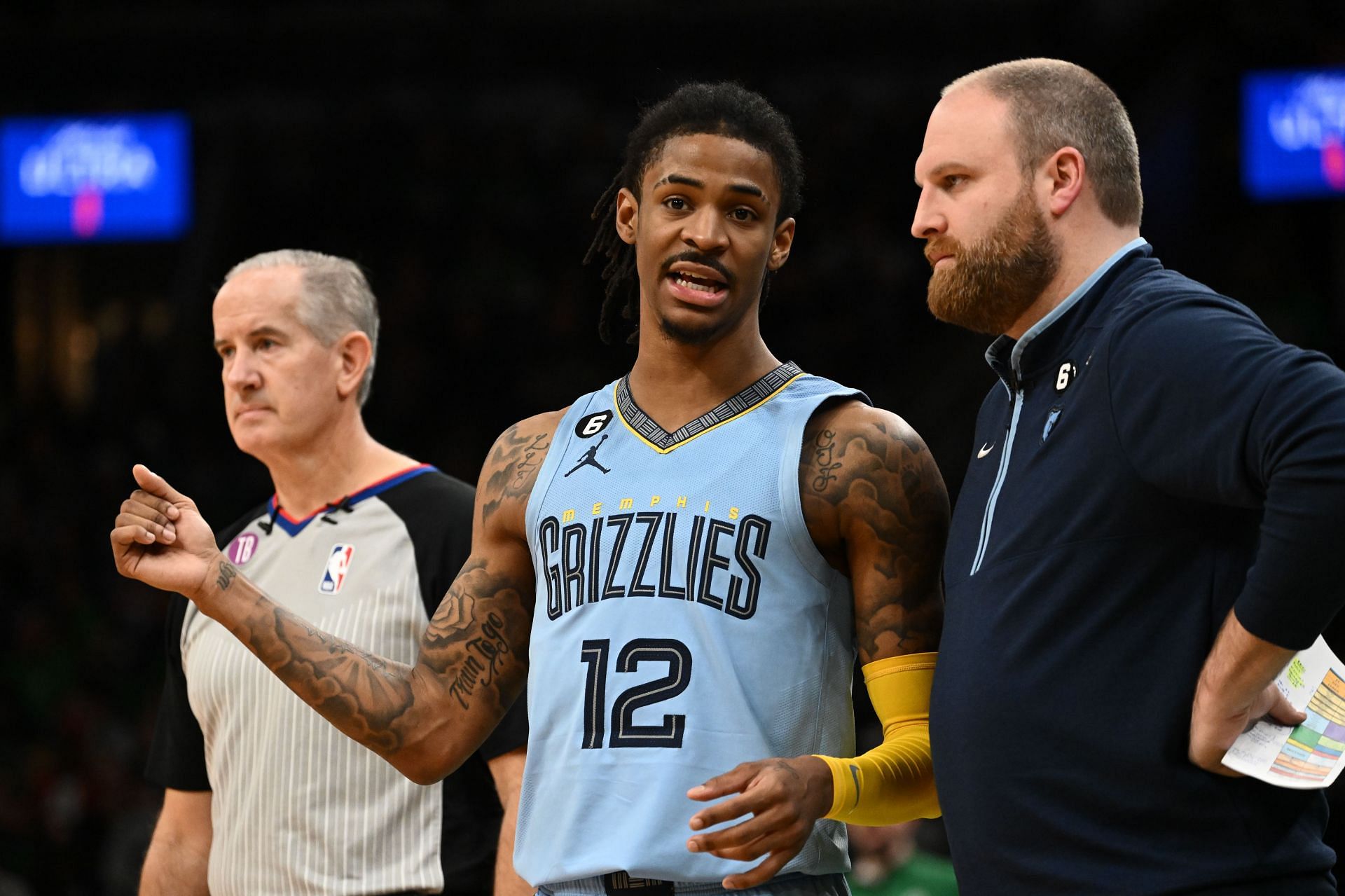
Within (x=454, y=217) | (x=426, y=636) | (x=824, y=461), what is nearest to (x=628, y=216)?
(x=824, y=461)

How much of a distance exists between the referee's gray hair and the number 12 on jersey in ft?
4.11

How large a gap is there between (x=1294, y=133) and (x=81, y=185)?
8638mm

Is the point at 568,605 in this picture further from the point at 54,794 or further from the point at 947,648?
the point at 54,794

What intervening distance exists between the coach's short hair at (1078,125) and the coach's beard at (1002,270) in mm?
98

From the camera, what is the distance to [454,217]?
12.4 meters

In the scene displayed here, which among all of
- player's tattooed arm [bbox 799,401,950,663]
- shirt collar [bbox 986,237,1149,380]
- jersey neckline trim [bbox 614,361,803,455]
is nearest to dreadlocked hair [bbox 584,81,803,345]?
jersey neckline trim [bbox 614,361,803,455]

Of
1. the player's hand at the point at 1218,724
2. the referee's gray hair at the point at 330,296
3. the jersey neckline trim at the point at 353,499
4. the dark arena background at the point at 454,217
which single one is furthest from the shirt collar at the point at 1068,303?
the dark arena background at the point at 454,217

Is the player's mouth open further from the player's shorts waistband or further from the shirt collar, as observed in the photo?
the player's shorts waistband

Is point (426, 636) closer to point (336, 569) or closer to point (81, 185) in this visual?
point (336, 569)

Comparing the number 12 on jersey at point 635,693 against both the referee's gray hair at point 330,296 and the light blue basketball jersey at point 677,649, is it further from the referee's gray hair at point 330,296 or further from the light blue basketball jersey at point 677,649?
the referee's gray hair at point 330,296

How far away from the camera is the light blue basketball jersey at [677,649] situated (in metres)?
2.49

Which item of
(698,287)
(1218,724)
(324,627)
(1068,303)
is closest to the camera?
(1218,724)

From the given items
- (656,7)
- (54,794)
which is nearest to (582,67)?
(656,7)

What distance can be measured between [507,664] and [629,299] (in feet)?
2.59
